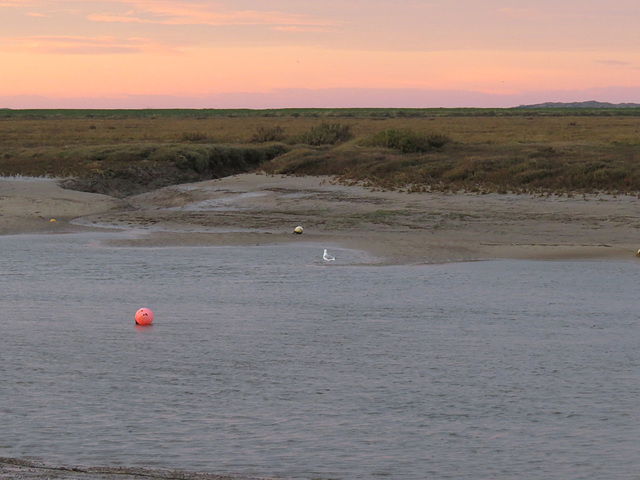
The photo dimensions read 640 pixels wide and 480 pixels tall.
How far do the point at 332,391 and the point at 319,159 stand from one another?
25.5 metres

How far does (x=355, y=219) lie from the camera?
21.9 metres

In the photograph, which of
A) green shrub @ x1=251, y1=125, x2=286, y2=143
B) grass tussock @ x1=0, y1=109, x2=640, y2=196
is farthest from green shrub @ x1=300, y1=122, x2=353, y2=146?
green shrub @ x1=251, y1=125, x2=286, y2=143

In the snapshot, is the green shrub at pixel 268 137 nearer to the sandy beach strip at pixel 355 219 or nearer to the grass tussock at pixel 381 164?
the grass tussock at pixel 381 164

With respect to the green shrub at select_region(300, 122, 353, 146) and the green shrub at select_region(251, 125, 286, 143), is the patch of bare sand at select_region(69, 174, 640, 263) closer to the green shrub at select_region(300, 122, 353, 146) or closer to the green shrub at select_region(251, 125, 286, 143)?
the green shrub at select_region(300, 122, 353, 146)

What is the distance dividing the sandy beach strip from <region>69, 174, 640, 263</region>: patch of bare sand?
24 millimetres

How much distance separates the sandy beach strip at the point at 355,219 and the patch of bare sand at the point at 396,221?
2 cm

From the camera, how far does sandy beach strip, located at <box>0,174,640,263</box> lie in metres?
17.9

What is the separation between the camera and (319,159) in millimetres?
33219

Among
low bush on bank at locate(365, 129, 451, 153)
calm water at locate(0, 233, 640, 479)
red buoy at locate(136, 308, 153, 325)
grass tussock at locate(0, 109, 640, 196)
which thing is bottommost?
calm water at locate(0, 233, 640, 479)

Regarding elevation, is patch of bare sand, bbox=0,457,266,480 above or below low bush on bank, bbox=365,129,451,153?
below

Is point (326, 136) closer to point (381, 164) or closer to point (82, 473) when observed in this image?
point (381, 164)

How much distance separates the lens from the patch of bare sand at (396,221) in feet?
58.3

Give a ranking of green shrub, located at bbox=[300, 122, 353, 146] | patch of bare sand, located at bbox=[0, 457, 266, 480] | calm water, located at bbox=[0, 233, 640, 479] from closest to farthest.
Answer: patch of bare sand, located at bbox=[0, 457, 266, 480], calm water, located at bbox=[0, 233, 640, 479], green shrub, located at bbox=[300, 122, 353, 146]

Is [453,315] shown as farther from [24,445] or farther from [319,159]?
[319,159]
